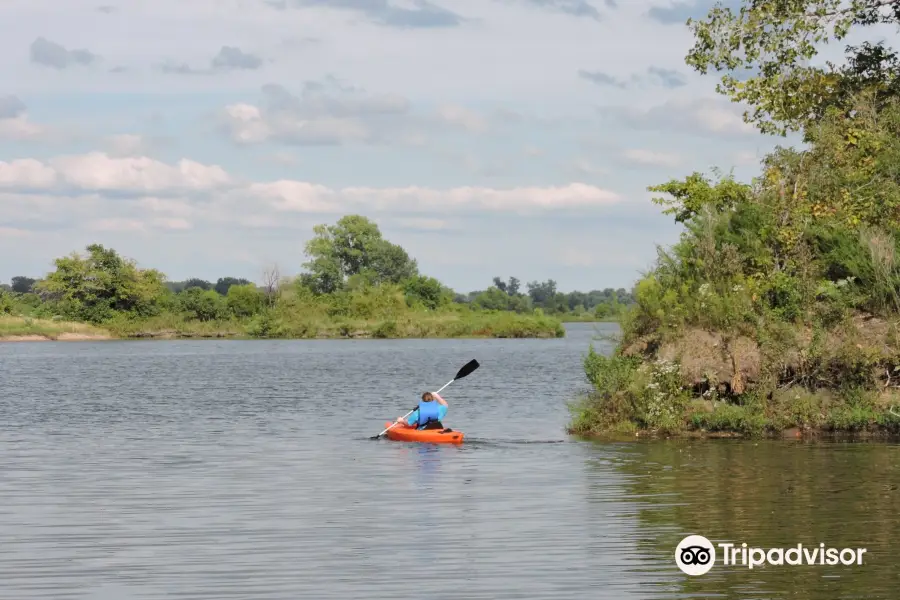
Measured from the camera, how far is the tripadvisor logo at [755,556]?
650 inches

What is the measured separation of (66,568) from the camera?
1694 centimetres

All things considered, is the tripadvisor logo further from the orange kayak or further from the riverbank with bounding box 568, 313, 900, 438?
the orange kayak

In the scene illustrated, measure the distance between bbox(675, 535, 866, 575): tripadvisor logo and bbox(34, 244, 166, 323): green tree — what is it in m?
132

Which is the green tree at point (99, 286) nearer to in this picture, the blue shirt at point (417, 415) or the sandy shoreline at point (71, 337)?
the sandy shoreline at point (71, 337)

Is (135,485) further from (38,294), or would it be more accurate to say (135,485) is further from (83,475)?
(38,294)

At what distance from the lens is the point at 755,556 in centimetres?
1702

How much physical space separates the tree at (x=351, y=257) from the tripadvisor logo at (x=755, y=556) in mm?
152049

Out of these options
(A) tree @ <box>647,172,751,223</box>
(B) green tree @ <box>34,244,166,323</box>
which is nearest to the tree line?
(B) green tree @ <box>34,244,166,323</box>

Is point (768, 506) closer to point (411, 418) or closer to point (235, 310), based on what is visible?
point (411, 418)

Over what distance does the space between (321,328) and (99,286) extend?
24.8m

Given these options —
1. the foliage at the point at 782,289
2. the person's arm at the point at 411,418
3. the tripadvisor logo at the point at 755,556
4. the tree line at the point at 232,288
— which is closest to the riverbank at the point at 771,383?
the foliage at the point at 782,289

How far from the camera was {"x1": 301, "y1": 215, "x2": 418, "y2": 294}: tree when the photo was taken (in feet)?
555

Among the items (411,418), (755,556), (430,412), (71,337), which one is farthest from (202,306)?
(755,556)

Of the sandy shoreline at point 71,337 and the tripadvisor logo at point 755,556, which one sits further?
the sandy shoreline at point 71,337
